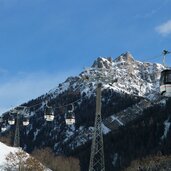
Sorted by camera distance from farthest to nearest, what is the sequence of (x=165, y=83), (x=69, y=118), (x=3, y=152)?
(x=3, y=152), (x=69, y=118), (x=165, y=83)

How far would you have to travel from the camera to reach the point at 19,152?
284 ft

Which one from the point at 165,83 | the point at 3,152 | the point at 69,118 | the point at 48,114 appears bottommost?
the point at 165,83

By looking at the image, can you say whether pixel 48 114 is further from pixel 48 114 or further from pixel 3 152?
pixel 3 152

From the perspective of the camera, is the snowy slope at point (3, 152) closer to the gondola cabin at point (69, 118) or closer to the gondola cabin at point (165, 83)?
the gondola cabin at point (69, 118)

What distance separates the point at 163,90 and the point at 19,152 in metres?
66.9

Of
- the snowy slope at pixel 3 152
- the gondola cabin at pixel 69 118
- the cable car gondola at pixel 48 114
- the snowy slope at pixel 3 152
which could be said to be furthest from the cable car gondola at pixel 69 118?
the snowy slope at pixel 3 152

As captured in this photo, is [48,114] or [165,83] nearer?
[165,83]

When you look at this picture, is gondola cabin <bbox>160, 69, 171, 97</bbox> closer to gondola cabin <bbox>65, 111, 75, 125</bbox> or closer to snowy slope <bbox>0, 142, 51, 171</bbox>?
gondola cabin <bbox>65, 111, 75, 125</bbox>

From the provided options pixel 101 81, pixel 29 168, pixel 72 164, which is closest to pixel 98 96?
pixel 101 81

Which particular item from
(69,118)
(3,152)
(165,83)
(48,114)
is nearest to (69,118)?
(69,118)

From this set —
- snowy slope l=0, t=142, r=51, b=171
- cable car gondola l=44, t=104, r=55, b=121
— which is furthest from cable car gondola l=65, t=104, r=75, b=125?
snowy slope l=0, t=142, r=51, b=171

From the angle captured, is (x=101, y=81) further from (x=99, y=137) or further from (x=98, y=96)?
(x=99, y=137)

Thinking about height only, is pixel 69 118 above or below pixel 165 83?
above

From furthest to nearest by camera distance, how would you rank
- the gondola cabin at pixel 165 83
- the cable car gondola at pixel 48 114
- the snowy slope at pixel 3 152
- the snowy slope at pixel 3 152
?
the snowy slope at pixel 3 152, the snowy slope at pixel 3 152, the cable car gondola at pixel 48 114, the gondola cabin at pixel 165 83
